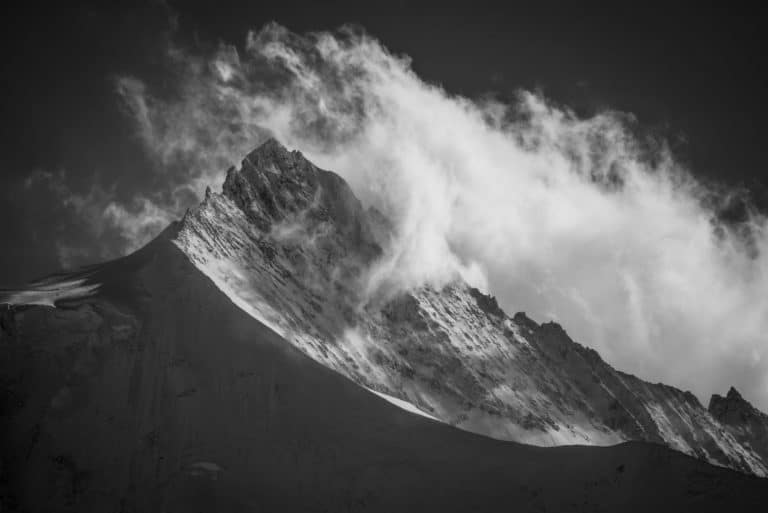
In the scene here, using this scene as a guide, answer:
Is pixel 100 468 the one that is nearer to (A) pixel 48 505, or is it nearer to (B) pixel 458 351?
(A) pixel 48 505

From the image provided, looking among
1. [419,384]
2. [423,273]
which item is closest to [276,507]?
[419,384]

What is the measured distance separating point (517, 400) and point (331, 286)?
176 ft

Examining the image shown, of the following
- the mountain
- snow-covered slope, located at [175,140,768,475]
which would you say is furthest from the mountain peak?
the mountain

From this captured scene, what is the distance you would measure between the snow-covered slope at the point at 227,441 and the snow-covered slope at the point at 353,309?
380 inches

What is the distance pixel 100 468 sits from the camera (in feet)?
210

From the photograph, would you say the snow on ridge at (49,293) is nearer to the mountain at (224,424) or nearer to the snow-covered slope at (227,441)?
the mountain at (224,424)

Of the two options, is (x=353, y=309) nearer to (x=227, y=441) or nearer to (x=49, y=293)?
(x=49, y=293)

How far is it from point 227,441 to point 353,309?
57275 millimetres

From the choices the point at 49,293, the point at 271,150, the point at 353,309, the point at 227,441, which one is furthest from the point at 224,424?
the point at 271,150

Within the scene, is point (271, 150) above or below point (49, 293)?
above

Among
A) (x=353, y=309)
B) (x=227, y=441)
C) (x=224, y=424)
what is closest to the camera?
(x=227, y=441)

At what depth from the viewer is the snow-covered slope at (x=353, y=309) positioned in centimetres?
10162

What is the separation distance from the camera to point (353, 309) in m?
126

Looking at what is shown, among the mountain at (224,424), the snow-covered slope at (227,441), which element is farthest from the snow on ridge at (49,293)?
the snow-covered slope at (227,441)
